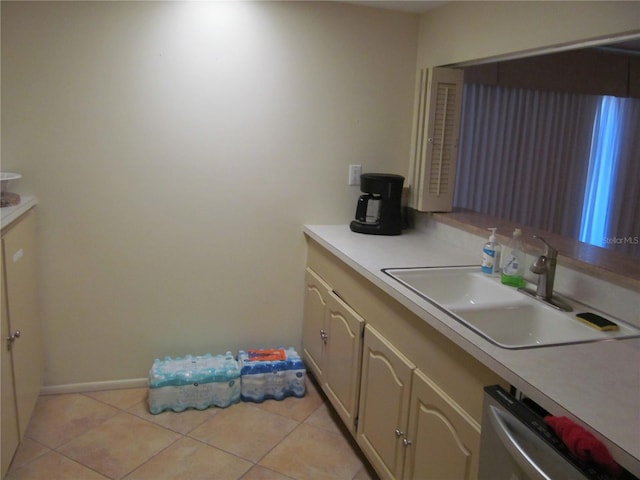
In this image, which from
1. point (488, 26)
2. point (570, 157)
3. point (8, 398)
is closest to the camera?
point (8, 398)

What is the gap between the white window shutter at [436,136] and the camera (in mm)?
2541

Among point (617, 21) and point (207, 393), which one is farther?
point (207, 393)

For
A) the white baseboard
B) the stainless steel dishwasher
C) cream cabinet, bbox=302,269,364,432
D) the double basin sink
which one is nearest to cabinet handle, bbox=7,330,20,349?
the white baseboard

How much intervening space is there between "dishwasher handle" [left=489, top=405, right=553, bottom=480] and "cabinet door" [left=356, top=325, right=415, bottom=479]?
1.80 ft

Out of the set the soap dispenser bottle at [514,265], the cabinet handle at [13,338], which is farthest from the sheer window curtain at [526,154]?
the cabinet handle at [13,338]

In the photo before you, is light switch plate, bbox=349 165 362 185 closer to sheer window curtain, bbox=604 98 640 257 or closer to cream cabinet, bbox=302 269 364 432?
cream cabinet, bbox=302 269 364 432

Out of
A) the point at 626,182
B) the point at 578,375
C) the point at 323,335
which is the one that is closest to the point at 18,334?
the point at 323,335

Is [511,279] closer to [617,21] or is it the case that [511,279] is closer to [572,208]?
[617,21]

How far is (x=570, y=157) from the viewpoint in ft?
13.4

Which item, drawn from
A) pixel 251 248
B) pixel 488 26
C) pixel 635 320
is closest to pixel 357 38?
pixel 488 26

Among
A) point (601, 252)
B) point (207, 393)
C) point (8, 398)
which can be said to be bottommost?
point (207, 393)

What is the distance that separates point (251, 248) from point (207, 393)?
2.57 feet

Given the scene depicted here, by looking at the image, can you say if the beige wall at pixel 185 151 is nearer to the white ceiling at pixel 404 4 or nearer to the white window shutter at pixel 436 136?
the white ceiling at pixel 404 4

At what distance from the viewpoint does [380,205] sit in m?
2.61
